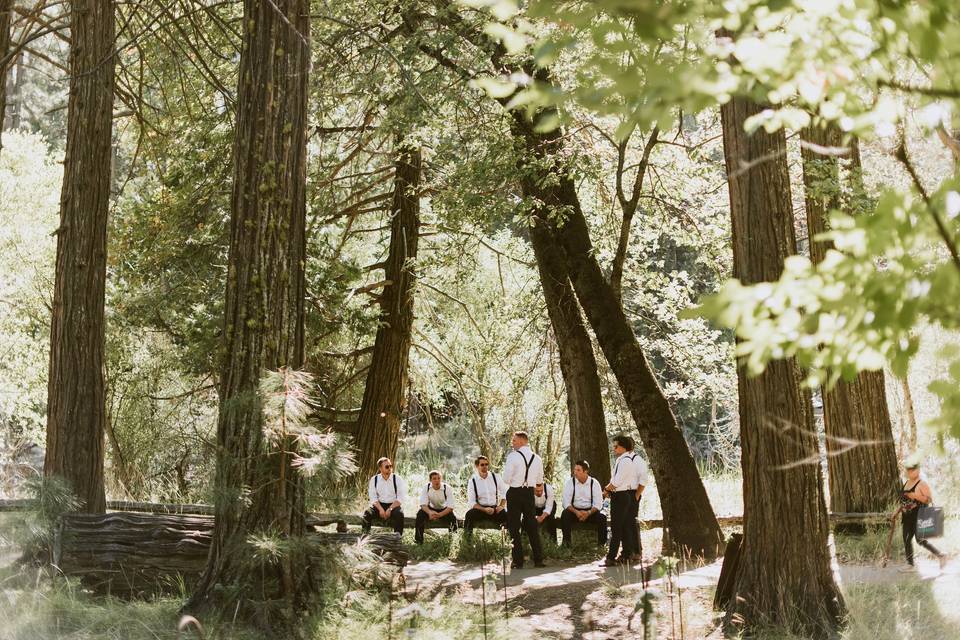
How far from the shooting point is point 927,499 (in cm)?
1132

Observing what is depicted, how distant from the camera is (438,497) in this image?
1423cm

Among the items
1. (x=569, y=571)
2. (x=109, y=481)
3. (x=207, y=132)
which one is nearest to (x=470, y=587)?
(x=569, y=571)

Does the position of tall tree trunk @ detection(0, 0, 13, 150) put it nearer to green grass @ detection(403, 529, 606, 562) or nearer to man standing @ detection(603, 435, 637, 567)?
green grass @ detection(403, 529, 606, 562)

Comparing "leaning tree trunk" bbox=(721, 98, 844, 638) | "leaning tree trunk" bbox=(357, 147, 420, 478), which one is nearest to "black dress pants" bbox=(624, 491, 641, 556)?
"leaning tree trunk" bbox=(721, 98, 844, 638)

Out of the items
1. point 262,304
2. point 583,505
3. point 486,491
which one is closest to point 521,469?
point 486,491

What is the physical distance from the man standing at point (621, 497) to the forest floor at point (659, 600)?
0.28m

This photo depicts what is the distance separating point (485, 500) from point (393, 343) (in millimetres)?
4458

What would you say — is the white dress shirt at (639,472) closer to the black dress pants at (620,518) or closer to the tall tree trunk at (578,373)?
the black dress pants at (620,518)

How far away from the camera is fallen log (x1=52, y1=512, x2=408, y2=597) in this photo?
969cm

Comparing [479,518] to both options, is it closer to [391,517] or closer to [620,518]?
[391,517]

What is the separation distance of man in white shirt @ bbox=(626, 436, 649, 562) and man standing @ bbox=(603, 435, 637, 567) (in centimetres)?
3

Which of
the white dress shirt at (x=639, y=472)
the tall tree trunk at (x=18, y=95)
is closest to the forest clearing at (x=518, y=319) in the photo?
the white dress shirt at (x=639, y=472)

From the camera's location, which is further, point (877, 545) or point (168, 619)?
point (877, 545)

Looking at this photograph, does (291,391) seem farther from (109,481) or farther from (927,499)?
(109,481)
